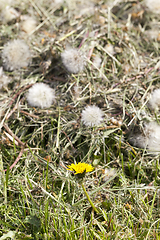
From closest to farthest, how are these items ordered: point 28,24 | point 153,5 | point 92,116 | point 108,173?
1. point 108,173
2. point 92,116
3. point 28,24
4. point 153,5

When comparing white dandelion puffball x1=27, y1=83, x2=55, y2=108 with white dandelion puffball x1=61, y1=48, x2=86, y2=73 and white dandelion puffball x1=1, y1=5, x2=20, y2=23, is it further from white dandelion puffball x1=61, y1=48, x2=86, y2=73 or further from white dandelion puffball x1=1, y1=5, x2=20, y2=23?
white dandelion puffball x1=1, y1=5, x2=20, y2=23

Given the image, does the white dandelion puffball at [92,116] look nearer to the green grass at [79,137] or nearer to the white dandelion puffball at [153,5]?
the green grass at [79,137]

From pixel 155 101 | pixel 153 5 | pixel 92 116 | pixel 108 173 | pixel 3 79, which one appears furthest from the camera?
pixel 153 5

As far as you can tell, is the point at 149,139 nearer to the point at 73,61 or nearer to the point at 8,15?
the point at 73,61

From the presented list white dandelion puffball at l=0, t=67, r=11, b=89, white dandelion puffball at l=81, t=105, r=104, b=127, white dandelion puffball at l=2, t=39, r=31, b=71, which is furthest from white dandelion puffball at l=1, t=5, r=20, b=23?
white dandelion puffball at l=81, t=105, r=104, b=127

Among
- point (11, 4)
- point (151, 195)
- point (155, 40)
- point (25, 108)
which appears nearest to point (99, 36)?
point (155, 40)

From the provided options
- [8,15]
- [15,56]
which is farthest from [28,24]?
[15,56]
